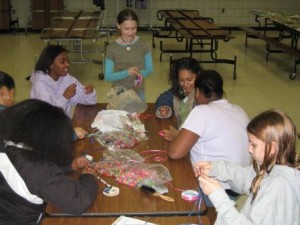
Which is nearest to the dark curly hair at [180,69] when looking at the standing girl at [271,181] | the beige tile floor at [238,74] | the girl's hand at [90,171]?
the girl's hand at [90,171]

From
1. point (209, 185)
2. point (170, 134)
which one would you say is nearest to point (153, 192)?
point (209, 185)

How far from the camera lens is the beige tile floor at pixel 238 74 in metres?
5.64

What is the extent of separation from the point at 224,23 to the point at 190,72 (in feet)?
27.5

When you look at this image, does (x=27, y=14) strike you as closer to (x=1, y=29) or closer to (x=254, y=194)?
(x=1, y=29)

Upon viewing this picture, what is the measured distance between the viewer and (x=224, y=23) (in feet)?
35.5

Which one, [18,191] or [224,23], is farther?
[224,23]

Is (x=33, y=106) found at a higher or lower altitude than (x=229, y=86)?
higher

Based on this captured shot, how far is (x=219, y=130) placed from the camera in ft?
7.41

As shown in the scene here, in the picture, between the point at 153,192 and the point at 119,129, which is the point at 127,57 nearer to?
the point at 119,129

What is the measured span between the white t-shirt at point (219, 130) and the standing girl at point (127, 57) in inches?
45.9

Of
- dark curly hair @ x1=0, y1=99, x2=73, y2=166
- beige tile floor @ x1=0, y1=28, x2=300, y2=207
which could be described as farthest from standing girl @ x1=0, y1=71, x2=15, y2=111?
beige tile floor @ x1=0, y1=28, x2=300, y2=207

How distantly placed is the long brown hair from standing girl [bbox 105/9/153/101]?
6.01 feet

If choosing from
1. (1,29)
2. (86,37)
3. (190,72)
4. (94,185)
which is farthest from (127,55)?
(1,29)

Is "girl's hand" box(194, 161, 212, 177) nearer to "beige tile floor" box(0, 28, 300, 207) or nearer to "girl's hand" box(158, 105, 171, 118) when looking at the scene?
"girl's hand" box(158, 105, 171, 118)
